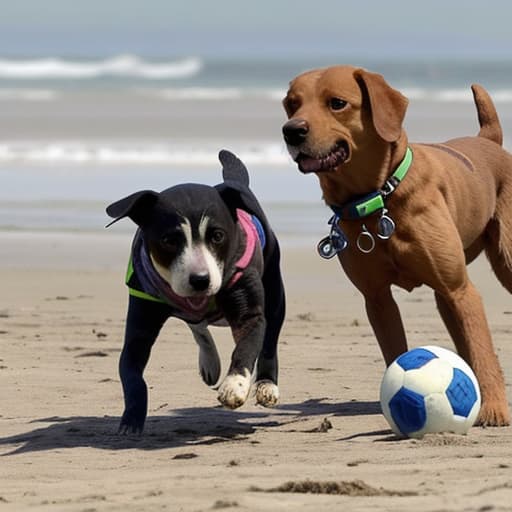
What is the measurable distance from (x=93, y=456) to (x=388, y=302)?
1756 millimetres

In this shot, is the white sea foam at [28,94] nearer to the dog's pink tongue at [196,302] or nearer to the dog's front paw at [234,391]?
the dog's pink tongue at [196,302]

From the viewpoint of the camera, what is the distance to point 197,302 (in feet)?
19.5

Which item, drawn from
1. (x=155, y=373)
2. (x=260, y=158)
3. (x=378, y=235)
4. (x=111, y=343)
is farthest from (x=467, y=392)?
(x=260, y=158)

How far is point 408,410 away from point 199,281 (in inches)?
39.1

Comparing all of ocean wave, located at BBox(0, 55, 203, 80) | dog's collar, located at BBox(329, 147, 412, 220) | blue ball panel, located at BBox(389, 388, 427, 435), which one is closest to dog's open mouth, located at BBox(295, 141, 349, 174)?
dog's collar, located at BBox(329, 147, 412, 220)

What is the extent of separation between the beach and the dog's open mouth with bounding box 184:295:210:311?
568mm

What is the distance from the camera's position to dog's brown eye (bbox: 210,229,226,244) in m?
5.81

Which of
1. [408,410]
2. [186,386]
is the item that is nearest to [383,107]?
[408,410]

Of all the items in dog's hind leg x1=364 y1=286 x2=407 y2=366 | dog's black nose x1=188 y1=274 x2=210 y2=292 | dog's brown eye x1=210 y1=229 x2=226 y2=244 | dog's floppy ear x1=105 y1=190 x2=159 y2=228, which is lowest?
dog's hind leg x1=364 y1=286 x2=407 y2=366

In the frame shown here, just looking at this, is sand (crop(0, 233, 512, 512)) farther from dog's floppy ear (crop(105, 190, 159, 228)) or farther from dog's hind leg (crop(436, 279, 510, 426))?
dog's floppy ear (crop(105, 190, 159, 228))

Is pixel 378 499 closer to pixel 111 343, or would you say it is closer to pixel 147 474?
pixel 147 474

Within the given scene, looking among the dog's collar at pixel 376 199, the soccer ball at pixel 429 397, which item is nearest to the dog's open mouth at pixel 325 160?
the dog's collar at pixel 376 199

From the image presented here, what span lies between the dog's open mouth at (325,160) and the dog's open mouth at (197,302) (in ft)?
2.19

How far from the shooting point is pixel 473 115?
92.7 feet
